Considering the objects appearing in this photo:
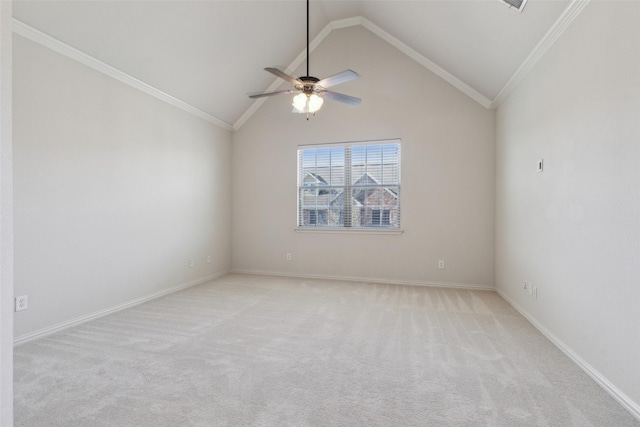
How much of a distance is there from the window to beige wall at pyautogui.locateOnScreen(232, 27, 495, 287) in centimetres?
17

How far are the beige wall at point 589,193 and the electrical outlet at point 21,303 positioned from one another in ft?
14.6

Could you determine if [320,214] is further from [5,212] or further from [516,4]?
[5,212]

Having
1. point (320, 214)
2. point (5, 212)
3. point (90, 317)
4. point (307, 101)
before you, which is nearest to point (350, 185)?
point (320, 214)

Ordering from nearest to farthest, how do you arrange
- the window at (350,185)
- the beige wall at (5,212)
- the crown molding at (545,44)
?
the beige wall at (5,212)
the crown molding at (545,44)
the window at (350,185)

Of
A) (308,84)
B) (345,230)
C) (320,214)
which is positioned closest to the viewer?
(308,84)

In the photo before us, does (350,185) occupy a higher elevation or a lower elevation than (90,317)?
higher

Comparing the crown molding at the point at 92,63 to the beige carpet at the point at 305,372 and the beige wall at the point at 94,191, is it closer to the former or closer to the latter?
the beige wall at the point at 94,191

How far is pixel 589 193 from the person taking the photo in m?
2.24

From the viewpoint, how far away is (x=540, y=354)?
8.20 feet

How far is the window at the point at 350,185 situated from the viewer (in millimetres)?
5098

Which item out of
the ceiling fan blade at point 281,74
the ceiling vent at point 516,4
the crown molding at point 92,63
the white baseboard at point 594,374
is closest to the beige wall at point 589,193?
the white baseboard at point 594,374

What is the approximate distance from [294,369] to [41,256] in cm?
254

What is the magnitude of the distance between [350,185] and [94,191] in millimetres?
3550

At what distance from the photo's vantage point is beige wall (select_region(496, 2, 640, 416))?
184 cm
